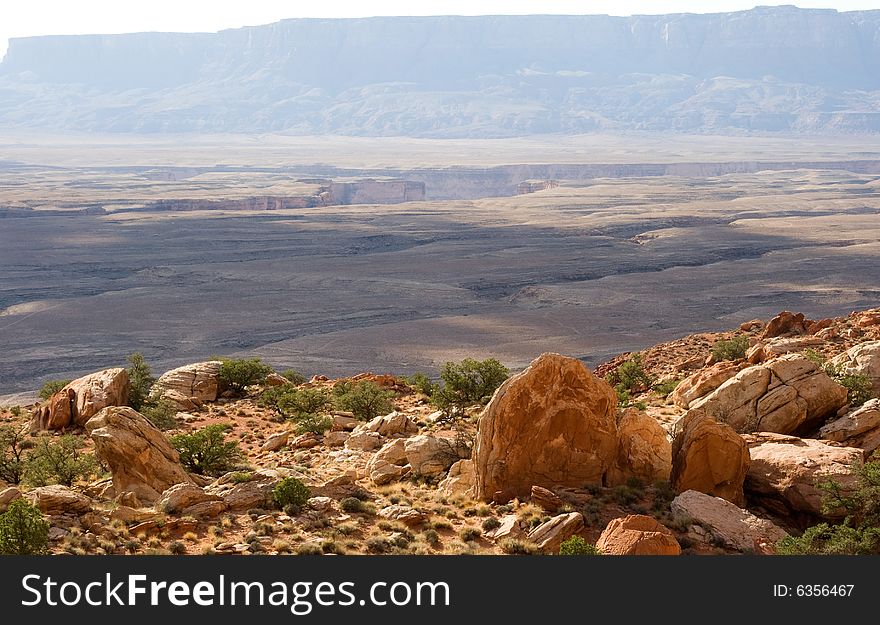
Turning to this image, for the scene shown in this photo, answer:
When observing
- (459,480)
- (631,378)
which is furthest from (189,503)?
(631,378)

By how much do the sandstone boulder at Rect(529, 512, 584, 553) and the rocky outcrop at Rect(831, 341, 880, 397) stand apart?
30.6ft

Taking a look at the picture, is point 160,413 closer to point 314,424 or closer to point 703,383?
point 314,424

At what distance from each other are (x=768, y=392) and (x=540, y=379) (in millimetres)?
5391

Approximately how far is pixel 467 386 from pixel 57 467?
1051 centimetres

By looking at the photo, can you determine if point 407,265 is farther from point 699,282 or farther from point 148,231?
point 148,231

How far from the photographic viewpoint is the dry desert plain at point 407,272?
53.6 meters

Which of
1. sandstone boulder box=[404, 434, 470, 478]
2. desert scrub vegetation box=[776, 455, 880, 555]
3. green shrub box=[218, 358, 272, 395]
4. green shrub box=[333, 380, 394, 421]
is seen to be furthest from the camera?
green shrub box=[218, 358, 272, 395]

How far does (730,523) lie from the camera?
13836mm

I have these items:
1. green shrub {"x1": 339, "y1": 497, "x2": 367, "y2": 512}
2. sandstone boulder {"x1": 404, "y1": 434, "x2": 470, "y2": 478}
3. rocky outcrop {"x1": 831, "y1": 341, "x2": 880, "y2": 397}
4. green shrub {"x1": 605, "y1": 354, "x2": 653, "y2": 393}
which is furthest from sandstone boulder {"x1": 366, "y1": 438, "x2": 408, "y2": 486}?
rocky outcrop {"x1": 831, "y1": 341, "x2": 880, "y2": 397}

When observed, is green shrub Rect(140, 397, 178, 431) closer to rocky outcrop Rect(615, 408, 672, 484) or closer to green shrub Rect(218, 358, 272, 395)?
green shrub Rect(218, 358, 272, 395)

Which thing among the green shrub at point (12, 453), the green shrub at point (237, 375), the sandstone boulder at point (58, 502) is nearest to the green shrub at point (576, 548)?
the sandstone boulder at point (58, 502)

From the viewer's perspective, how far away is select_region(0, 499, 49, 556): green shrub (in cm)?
1163

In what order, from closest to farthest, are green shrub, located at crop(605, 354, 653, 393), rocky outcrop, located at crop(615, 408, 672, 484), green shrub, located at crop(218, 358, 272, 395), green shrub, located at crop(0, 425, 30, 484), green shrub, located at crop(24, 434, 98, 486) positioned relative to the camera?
rocky outcrop, located at crop(615, 408, 672, 484) < green shrub, located at crop(24, 434, 98, 486) < green shrub, located at crop(0, 425, 30, 484) < green shrub, located at crop(605, 354, 653, 393) < green shrub, located at crop(218, 358, 272, 395)

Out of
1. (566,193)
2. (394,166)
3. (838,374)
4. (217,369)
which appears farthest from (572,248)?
(394,166)
